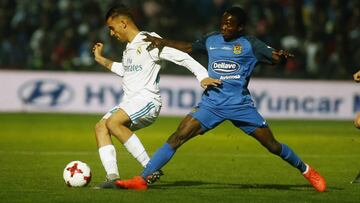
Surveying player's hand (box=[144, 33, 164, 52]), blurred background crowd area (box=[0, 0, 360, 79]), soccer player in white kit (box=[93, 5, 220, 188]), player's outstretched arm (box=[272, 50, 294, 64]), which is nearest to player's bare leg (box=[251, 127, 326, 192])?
player's outstretched arm (box=[272, 50, 294, 64])

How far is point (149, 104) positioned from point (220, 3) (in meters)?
16.1

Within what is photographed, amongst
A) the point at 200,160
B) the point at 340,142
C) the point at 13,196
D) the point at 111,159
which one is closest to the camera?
the point at 13,196

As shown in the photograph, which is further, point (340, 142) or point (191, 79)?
point (191, 79)

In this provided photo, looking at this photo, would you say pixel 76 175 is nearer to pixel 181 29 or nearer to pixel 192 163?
pixel 192 163

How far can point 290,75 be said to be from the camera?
25.0 meters

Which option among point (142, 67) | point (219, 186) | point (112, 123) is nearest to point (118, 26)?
point (142, 67)

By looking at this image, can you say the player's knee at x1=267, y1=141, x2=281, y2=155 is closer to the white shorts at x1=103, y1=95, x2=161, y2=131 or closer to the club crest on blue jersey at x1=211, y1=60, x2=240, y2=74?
the club crest on blue jersey at x1=211, y1=60, x2=240, y2=74

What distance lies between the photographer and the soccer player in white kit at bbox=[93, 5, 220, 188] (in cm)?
1034

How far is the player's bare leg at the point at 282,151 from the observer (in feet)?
33.3

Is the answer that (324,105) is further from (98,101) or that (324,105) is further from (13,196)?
(13,196)

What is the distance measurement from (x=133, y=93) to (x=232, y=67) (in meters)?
1.27

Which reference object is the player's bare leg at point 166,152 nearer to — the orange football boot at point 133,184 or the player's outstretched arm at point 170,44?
the orange football boot at point 133,184

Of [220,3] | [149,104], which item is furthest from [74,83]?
[149,104]

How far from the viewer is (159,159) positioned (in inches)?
394
